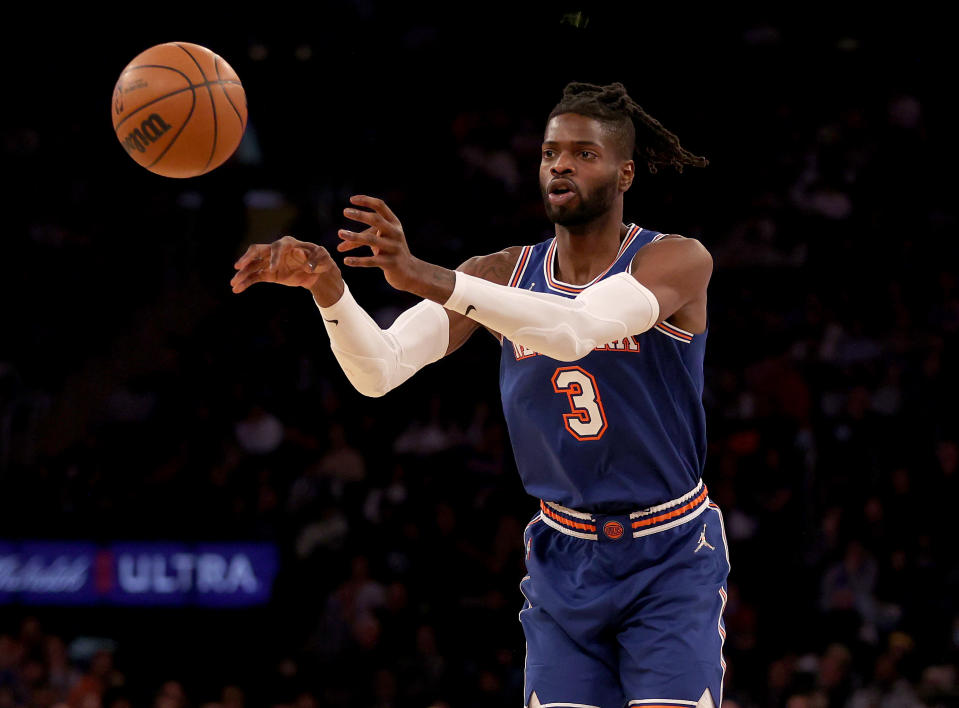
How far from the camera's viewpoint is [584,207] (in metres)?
3.89

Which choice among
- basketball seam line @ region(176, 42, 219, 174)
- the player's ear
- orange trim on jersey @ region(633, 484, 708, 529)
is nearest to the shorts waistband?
orange trim on jersey @ region(633, 484, 708, 529)

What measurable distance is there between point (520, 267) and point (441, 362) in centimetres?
673

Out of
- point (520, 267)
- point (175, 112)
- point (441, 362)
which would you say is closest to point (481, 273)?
point (520, 267)

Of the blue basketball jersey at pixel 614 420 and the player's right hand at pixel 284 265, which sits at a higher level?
the player's right hand at pixel 284 265

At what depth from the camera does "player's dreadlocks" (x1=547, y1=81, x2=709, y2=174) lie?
3959 mm

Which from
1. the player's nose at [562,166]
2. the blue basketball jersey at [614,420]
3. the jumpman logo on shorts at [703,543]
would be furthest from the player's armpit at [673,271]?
the jumpman logo on shorts at [703,543]

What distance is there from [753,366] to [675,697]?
22.3ft

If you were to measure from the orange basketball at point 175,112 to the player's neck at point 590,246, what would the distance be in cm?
123

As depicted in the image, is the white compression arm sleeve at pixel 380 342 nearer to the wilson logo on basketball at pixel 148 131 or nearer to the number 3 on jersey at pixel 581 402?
the number 3 on jersey at pixel 581 402

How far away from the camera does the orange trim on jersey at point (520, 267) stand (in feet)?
13.5

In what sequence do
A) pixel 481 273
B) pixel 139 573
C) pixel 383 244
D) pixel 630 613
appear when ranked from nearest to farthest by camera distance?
pixel 383 244 < pixel 630 613 < pixel 481 273 < pixel 139 573

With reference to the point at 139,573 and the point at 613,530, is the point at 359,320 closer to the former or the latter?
the point at 613,530

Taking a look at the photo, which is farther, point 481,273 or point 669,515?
point 481,273

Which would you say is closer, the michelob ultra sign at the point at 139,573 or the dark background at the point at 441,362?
the dark background at the point at 441,362
